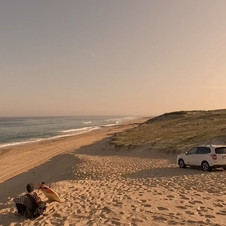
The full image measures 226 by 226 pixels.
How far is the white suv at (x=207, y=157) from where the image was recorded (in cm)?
2072

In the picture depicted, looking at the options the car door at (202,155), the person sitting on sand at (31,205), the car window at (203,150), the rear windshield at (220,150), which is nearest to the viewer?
the person sitting on sand at (31,205)

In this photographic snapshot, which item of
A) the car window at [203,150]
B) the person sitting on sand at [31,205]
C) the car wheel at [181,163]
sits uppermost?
the car window at [203,150]

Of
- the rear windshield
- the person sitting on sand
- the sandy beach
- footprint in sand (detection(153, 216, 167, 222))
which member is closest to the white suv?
the rear windshield

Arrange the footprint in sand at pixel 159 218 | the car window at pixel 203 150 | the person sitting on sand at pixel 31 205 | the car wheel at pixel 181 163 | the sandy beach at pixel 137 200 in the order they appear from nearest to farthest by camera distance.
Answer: the footprint in sand at pixel 159 218 < the sandy beach at pixel 137 200 < the person sitting on sand at pixel 31 205 < the car window at pixel 203 150 < the car wheel at pixel 181 163

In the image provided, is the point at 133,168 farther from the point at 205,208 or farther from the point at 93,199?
the point at 205,208

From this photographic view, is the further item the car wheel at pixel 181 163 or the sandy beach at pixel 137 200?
the car wheel at pixel 181 163

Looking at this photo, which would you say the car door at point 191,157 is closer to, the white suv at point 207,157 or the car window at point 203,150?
the white suv at point 207,157

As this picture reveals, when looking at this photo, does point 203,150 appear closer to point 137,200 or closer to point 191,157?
point 191,157

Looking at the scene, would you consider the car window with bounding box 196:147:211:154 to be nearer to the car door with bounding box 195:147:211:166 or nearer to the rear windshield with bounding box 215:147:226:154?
the car door with bounding box 195:147:211:166

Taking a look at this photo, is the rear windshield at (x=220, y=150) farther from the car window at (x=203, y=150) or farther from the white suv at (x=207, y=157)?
the car window at (x=203, y=150)

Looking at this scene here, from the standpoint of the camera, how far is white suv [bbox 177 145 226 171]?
20719mm

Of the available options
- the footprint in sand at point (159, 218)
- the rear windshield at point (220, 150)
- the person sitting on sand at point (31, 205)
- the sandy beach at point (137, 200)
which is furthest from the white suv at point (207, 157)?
the person sitting on sand at point (31, 205)

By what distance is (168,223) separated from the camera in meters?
10.0

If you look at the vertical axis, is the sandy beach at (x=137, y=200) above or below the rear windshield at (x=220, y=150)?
below
